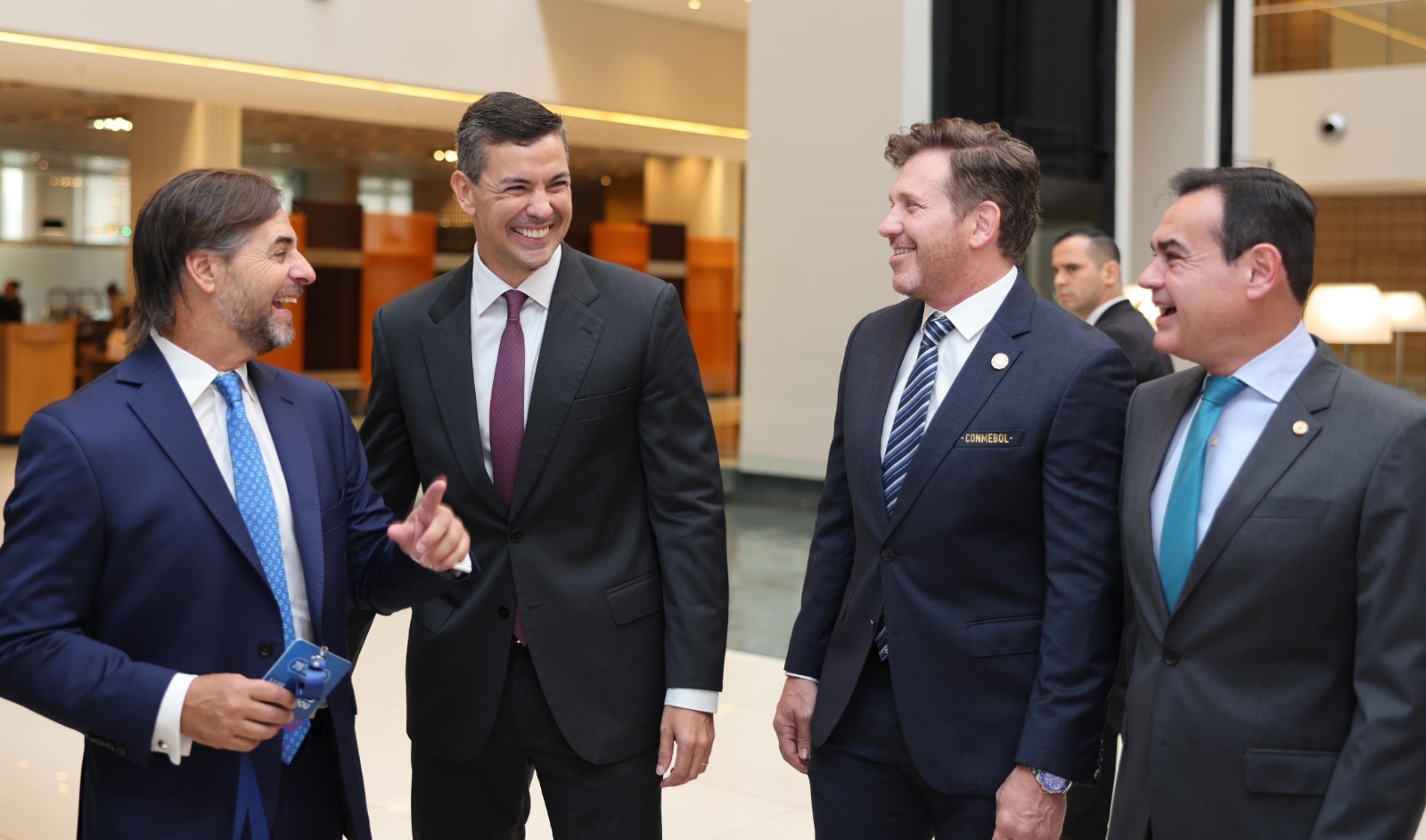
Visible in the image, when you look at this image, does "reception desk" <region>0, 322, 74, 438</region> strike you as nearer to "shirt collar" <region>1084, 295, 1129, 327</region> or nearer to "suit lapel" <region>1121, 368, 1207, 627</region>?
"shirt collar" <region>1084, 295, 1129, 327</region>

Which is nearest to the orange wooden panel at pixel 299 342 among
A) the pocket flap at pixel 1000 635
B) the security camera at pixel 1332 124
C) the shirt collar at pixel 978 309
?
→ the security camera at pixel 1332 124

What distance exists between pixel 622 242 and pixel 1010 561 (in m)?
19.6

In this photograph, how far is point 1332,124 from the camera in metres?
17.8

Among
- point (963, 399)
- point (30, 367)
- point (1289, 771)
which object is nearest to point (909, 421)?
point (963, 399)

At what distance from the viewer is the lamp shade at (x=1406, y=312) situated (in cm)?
1527

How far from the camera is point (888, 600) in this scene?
243cm

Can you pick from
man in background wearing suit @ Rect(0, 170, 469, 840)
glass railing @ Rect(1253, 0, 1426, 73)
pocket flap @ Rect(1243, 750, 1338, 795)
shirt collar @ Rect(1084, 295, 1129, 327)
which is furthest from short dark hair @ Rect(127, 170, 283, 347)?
glass railing @ Rect(1253, 0, 1426, 73)

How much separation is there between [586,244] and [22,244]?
11398 mm

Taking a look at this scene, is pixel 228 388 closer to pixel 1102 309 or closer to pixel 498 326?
pixel 498 326

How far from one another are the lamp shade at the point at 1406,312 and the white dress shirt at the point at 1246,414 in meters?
14.5

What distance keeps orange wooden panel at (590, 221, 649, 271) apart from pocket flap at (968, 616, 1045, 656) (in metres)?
19.3

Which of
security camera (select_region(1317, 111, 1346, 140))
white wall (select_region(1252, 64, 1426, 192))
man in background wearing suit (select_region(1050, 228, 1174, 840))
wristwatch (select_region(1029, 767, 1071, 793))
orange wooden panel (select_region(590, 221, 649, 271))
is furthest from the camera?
orange wooden panel (select_region(590, 221, 649, 271))

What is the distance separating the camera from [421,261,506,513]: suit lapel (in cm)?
252

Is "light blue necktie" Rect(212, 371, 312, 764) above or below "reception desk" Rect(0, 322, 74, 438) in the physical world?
below
